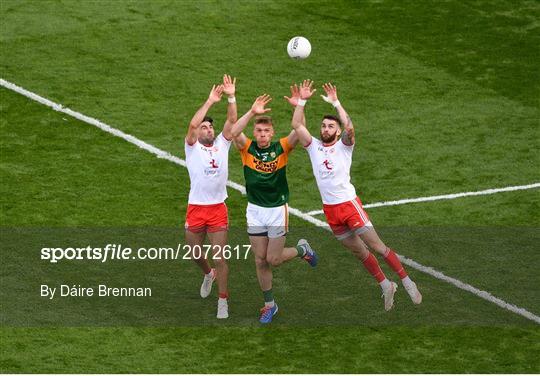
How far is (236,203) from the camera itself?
75.5 feet

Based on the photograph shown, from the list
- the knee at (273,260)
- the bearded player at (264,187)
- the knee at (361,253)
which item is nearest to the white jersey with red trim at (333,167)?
the bearded player at (264,187)

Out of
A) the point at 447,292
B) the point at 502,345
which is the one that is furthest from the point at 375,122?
the point at 502,345

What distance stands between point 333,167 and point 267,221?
3.64 ft

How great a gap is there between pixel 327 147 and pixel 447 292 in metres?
2.58

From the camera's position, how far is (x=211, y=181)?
1923cm

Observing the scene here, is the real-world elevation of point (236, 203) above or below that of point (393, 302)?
above

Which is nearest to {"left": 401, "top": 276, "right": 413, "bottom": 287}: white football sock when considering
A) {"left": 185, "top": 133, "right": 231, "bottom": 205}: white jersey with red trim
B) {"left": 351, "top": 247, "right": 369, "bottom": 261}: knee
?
{"left": 351, "top": 247, "right": 369, "bottom": 261}: knee

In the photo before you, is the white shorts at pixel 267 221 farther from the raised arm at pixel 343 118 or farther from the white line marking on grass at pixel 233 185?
the white line marking on grass at pixel 233 185

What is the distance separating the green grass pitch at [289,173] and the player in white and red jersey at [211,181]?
0.87 metres

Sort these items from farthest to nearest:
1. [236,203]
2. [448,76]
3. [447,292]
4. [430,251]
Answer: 1. [448,76]
2. [236,203]
3. [430,251]
4. [447,292]

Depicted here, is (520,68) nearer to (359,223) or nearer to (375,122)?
(375,122)

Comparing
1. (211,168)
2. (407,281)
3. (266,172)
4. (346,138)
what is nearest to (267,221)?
(266,172)

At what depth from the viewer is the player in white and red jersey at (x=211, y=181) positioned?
19188 mm

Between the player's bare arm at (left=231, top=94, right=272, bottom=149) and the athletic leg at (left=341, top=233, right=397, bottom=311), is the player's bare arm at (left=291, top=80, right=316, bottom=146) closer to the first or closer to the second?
the player's bare arm at (left=231, top=94, right=272, bottom=149)
